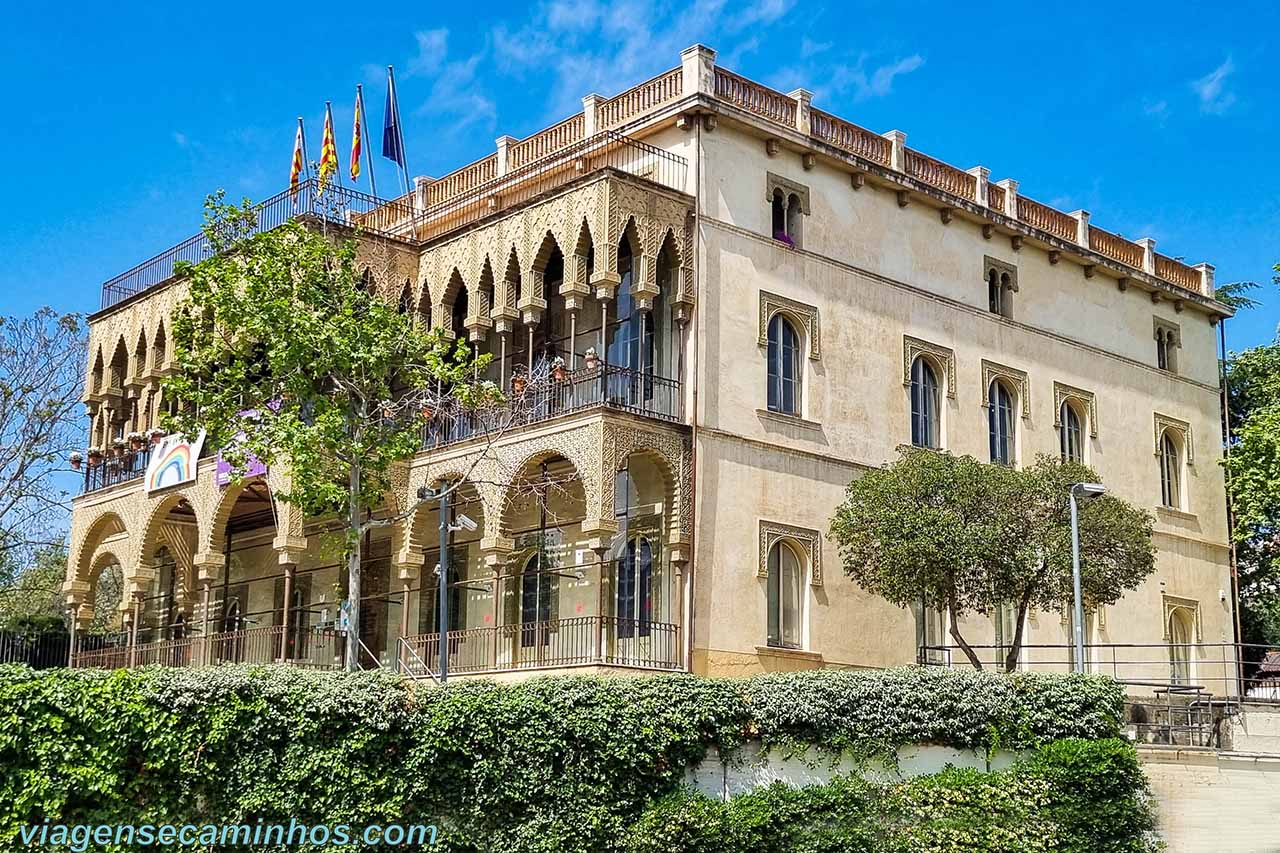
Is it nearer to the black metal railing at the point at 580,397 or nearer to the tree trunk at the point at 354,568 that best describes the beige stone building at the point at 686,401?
the black metal railing at the point at 580,397

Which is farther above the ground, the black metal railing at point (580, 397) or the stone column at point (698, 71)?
the stone column at point (698, 71)

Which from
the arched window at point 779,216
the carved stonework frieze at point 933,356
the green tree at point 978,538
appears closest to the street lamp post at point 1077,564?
the green tree at point 978,538

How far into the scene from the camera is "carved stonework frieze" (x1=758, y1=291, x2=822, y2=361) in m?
27.7

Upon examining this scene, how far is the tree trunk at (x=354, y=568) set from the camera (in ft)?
73.9

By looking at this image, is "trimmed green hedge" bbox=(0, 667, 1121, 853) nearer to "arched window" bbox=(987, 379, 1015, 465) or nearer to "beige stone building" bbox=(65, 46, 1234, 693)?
"beige stone building" bbox=(65, 46, 1234, 693)

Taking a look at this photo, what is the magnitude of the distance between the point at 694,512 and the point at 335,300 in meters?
6.61

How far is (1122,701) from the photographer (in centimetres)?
2156

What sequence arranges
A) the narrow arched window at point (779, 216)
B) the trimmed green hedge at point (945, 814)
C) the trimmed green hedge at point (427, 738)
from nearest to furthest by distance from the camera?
the trimmed green hedge at point (427, 738), the trimmed green hedge at point (945, 814), the narrow arched window at point (779, 216)

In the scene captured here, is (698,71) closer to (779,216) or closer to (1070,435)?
(779,216)

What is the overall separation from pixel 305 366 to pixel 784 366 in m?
8.75

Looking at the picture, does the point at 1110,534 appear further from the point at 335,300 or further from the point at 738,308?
the point at 335,300

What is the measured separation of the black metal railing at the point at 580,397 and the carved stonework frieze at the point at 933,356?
576cm

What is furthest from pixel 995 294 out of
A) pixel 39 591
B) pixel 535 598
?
pixel 39 591

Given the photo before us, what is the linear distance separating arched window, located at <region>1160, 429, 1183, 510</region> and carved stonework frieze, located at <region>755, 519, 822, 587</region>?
1158 cm
